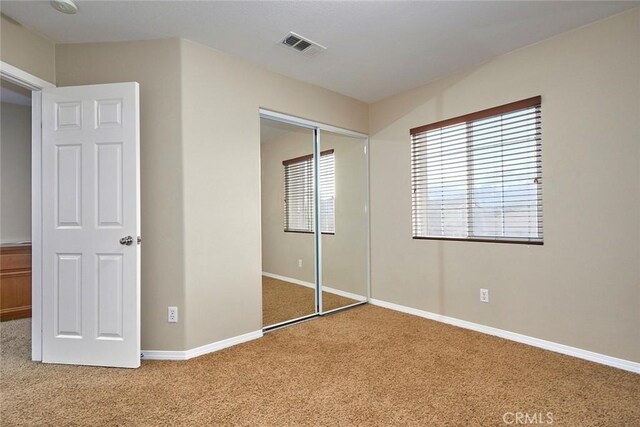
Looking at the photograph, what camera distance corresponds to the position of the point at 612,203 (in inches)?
93.1

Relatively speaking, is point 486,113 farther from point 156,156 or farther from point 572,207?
point 156,156

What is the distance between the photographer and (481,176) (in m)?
3.11

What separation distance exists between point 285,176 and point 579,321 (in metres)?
2.85

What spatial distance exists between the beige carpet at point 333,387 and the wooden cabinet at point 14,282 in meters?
1.04

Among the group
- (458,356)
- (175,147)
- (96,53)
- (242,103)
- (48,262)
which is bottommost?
(458,356)

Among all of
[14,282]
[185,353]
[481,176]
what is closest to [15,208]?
[14,282]

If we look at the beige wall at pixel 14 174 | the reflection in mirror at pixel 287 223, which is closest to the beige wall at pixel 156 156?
the reflection in mirror at pixel 287 223

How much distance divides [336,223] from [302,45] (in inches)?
75.7

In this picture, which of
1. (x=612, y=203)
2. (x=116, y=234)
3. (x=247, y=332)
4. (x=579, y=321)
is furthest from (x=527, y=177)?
(x=116, y=234)

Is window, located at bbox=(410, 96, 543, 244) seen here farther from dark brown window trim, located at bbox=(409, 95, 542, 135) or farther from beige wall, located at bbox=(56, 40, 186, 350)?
beige wall, located at bbox=(56, 40, 186, 350)

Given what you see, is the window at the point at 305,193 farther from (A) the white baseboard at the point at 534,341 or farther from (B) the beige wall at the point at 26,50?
(B) the beige wall at the point at 26,50

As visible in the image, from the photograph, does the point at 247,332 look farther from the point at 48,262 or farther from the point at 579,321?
the point at 579,321

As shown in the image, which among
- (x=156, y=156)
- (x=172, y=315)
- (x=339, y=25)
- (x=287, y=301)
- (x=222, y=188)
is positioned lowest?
(x=287, y=301)

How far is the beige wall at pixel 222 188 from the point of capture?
8.65 feet
